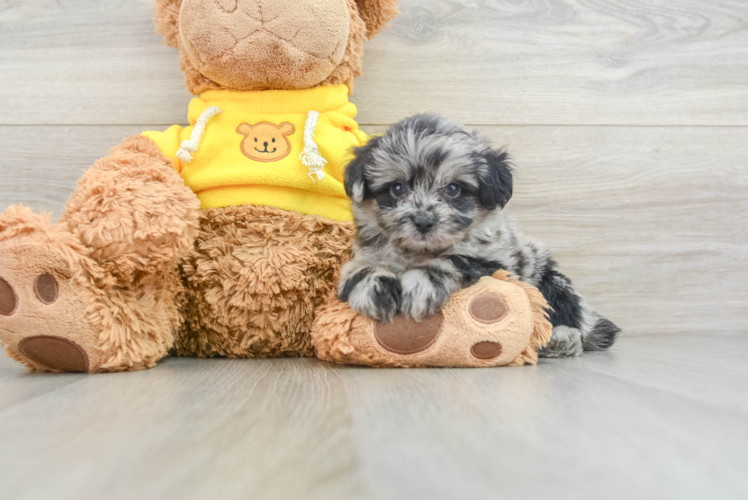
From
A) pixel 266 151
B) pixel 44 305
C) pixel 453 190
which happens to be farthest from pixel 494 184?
pixel 44 305

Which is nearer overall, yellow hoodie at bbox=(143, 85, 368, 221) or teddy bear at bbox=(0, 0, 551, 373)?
teddy bear at bbox=(0, 0, 551, 373)

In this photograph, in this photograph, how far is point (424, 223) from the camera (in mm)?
1314

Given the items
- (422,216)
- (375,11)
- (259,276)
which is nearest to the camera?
(422,216)

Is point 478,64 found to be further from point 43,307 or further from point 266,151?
point 43,307

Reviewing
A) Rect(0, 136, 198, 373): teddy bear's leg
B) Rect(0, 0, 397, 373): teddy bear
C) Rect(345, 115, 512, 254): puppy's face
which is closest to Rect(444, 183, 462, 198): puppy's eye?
Rect(345, 115, 512, 254): puppy's face

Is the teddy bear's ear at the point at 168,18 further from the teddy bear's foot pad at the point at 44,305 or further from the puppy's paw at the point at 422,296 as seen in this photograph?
the puppy's paw at the point at 422,296

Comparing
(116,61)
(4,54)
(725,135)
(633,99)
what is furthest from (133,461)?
(725,135)

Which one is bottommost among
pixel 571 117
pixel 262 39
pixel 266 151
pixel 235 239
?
pixel 235 239

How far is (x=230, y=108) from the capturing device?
1.60 meters

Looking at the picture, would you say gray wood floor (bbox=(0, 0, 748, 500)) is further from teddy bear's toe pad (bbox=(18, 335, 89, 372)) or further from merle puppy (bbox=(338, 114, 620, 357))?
merle puppy (bbox=(338, 114, 620, 357))

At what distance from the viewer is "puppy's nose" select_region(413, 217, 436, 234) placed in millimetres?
1314

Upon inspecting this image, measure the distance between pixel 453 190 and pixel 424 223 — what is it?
147 mm

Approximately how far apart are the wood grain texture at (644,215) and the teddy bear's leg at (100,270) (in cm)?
121

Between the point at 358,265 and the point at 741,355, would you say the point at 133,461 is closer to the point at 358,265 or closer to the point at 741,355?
the point at 358,265
